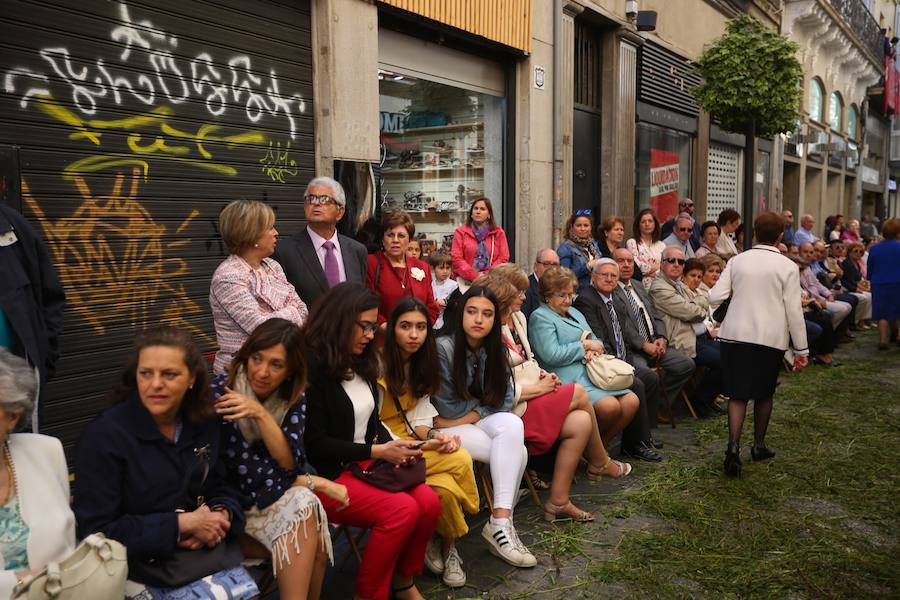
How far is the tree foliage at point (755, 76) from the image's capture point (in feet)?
32.0

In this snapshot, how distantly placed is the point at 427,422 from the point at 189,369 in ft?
5.27

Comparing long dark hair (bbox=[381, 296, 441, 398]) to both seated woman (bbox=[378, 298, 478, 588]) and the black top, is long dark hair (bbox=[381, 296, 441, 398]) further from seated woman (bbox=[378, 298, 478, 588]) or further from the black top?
the black top

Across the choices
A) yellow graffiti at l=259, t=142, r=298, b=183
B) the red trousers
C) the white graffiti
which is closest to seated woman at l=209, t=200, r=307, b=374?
the red trousers

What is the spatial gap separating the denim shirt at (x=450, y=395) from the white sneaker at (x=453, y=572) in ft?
2.67

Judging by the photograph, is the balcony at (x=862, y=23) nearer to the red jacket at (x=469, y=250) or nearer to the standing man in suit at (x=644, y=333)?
the red jacket at (x=469, y=250)

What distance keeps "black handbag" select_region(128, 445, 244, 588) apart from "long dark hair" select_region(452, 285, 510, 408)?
176 cm

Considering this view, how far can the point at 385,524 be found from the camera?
11.1ft

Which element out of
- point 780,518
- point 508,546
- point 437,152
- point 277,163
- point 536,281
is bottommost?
point 780,518

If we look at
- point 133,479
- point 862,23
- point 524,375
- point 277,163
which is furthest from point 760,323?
point 862,23

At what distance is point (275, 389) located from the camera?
333 cm

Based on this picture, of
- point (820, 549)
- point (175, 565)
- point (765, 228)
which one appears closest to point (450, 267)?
point (765, 228)

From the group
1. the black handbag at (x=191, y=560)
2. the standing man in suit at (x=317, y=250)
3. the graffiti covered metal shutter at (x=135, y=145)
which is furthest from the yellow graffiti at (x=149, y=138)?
the black handbag at (x=191, y=560)

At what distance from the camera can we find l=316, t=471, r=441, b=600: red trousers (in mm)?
3381

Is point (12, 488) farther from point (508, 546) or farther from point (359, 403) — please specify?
point (508, 546)
